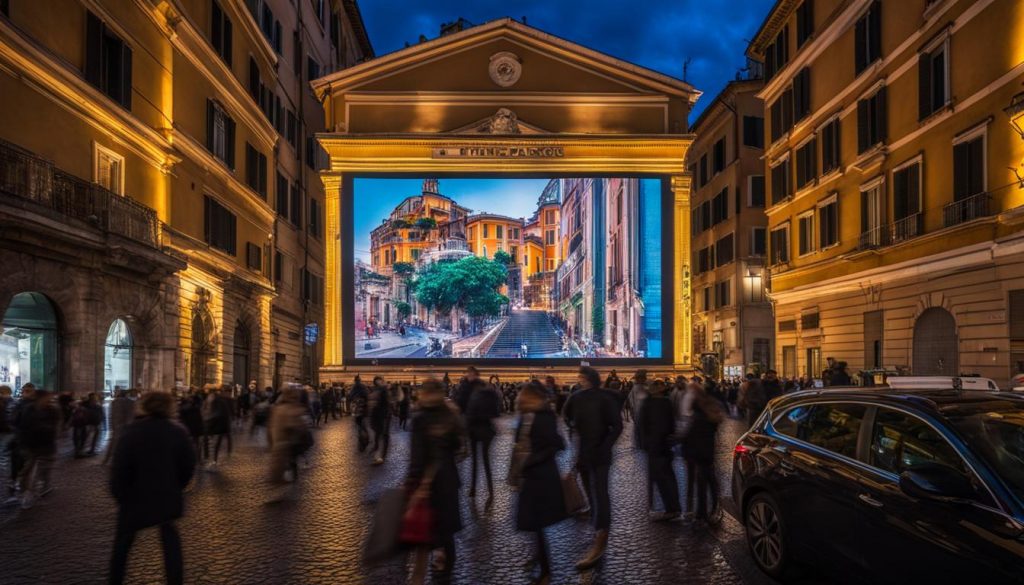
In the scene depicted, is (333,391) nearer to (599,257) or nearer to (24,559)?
(599,257)

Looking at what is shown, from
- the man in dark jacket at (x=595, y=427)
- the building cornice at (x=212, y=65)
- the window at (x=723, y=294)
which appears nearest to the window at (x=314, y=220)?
the building cornice at (x=212, y=65)

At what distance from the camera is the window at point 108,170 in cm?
1734

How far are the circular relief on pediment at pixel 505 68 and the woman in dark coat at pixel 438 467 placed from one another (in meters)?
31.1

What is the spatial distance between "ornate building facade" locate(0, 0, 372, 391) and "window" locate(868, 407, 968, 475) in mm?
13252

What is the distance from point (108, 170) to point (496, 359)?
1774 cm

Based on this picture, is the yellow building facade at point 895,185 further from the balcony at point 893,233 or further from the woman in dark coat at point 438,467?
the woman in dark coat at point 438,467

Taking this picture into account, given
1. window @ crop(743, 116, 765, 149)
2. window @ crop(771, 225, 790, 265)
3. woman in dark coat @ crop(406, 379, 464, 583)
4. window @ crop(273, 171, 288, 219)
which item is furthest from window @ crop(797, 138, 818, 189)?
woman in dark coat @ crop(406, 379, 464, 583)

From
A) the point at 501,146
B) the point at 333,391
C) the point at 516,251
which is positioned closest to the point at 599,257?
the point at 516,251

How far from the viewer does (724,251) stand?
41.0 meters

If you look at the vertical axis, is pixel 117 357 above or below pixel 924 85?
below

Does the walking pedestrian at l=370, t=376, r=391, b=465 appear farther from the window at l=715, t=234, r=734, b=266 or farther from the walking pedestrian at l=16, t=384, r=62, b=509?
the window at l=715, t=234, r=734, b=266

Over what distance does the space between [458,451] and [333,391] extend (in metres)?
22.9

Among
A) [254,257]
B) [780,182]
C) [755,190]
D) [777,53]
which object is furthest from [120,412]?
[755,190]

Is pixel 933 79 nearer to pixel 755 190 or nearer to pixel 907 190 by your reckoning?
pixel 907 190
